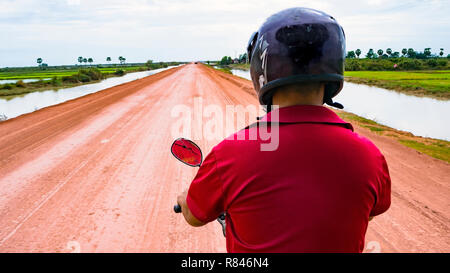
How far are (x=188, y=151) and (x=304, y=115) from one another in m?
0.85

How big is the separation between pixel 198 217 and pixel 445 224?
13.0ft

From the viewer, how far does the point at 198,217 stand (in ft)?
3.65

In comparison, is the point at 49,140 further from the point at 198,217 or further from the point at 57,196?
the point at 198,217

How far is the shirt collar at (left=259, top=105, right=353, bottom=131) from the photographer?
0.95 meters

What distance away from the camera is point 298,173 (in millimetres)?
850

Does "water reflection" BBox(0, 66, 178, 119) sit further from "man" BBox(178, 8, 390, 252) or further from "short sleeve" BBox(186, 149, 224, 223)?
"man" BBox(178, 8, 390, 252)

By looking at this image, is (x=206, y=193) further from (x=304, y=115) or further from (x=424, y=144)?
(x=424, y=144)

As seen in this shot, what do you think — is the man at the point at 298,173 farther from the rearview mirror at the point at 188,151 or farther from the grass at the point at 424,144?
the grass at the point at 424,144

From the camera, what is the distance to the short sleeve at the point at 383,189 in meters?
1.00

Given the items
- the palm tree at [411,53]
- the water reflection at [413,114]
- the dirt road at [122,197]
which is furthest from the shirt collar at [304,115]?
the palm tree at [411,53]

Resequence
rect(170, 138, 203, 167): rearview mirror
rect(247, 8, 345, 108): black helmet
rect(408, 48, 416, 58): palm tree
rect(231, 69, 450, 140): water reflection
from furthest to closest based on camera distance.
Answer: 1. rect(408, 48, 416, 58): palm tree
2. rect(231, 69, 450, 140): water reflection
3. rect(170, 138, 203, 167): rearview mirror
4. rect(247, 8, 345, 108): black helmet

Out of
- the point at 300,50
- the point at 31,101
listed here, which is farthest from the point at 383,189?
the point at 31,101

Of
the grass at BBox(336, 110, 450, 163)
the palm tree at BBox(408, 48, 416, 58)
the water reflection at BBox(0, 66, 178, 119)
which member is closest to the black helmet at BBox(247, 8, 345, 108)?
the grass at BBox(336, 110, 450, 163)
